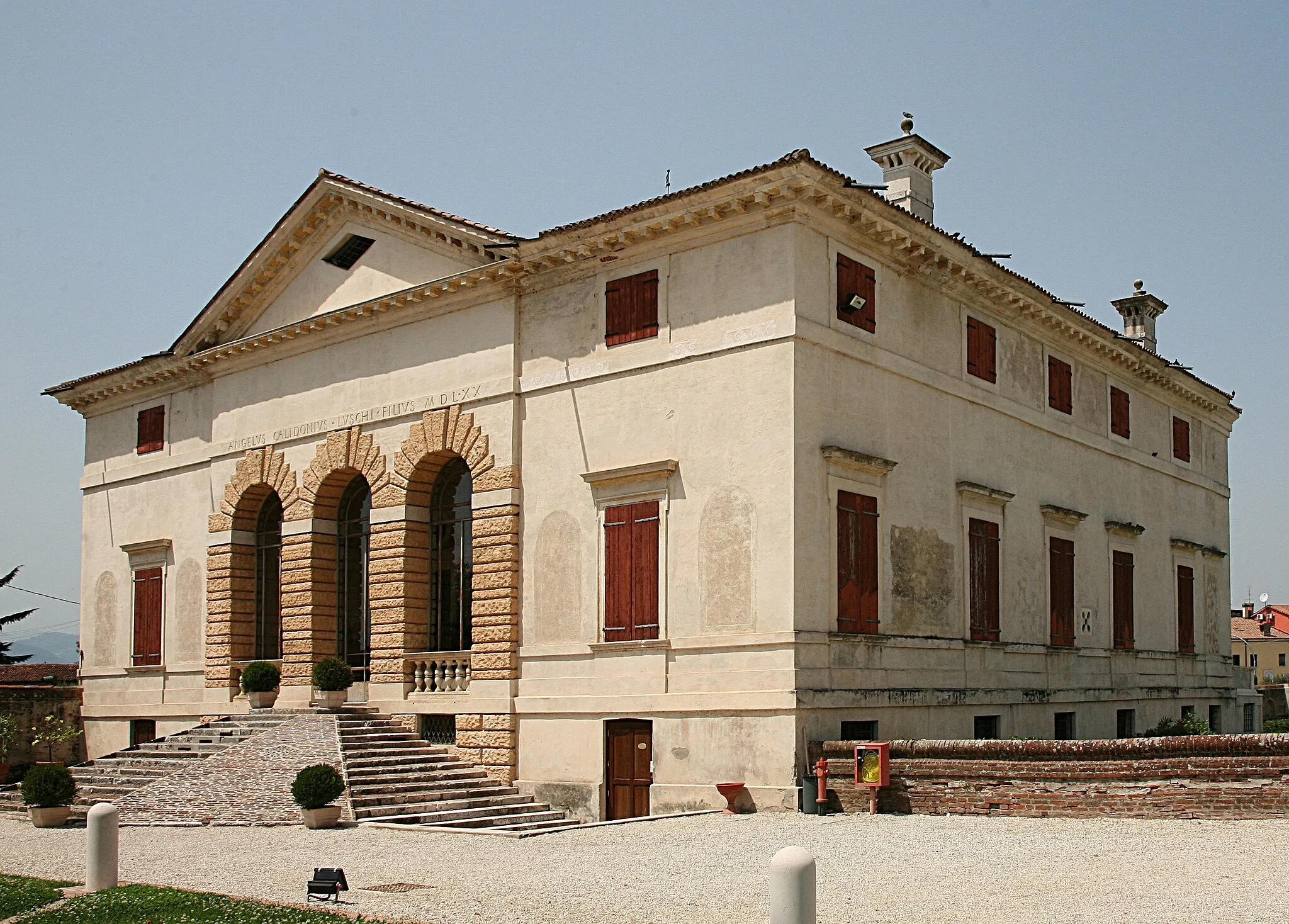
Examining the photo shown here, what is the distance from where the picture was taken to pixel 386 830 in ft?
61.7

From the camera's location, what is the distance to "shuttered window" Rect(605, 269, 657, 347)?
845 inches

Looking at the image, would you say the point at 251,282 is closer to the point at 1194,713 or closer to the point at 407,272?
the point at 407,272

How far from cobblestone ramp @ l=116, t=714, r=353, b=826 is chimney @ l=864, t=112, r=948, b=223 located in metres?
13.2

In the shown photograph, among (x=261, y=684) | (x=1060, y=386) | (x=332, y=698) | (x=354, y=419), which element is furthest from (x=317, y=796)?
(x=1060, y=386)

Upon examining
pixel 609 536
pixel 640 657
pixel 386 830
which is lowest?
pixel 386 830

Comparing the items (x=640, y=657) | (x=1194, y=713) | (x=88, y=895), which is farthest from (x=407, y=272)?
(x=1194, y=713)

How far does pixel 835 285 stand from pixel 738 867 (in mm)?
9286

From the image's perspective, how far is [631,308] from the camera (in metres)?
21.7

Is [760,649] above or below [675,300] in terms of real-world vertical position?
below

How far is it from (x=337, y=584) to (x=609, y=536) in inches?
290

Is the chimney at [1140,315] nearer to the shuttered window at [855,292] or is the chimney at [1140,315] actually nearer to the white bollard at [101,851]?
the shuttered window at [855,292]

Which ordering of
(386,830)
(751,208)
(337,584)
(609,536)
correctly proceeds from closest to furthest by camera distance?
(386,830) → (751,208) → (609,536) → (337,584)

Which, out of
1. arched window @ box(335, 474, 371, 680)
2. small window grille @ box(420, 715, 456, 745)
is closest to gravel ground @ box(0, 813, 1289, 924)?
small window grille @ box(420, 715, 456, 745)

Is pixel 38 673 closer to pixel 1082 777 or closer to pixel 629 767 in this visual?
pixel 629 767
